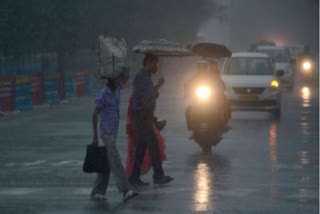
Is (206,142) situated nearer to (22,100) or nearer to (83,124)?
(83,124)

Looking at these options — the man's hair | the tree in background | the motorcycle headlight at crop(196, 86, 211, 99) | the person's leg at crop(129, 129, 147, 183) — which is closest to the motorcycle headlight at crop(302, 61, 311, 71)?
the tree in background

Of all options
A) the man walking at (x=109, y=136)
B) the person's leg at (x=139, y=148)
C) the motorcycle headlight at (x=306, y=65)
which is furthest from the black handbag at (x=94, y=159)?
the motorcycle headlight at (x=306, y=65)

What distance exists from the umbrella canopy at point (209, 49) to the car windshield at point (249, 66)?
11.1 meters

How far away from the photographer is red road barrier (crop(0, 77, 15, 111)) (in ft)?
107

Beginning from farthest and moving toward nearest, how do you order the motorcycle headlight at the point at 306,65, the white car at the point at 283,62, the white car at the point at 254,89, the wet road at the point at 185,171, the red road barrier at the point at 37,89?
the motorcycle headlight at the point at 306,65, the white car at the point at 283,62, the red road barrier at the point at 37,89, the white car at the point at 254,89, the wet road at the point at 185,171

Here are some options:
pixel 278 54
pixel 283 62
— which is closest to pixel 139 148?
pixel 283 62

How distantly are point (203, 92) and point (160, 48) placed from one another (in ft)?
12.2

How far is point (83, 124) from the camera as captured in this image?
2797 centimetres

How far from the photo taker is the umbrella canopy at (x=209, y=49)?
19.9m

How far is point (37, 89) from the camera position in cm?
3709

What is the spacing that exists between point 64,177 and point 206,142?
4470mm

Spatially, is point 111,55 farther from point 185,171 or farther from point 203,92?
point 203,92

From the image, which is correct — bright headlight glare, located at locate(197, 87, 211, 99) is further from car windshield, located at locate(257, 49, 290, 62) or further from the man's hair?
car windshield, located at locate(257, 49, 290, 62)

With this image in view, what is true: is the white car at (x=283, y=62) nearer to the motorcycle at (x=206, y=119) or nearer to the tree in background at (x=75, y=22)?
the tree in background at (x=75, y=22)
